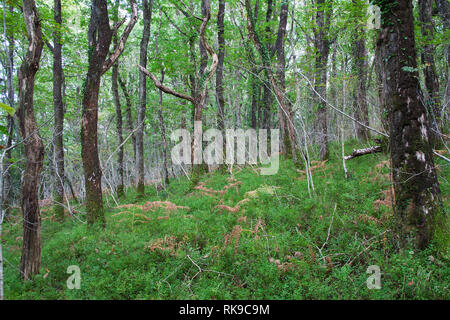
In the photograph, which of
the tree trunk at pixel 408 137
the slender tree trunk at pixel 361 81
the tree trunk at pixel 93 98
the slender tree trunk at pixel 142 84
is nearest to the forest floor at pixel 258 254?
the tree trunk at pixel 408 137

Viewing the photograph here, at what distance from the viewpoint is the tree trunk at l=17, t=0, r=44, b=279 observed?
3.86 metres

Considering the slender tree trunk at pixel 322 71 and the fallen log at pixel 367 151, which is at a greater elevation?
the slender tree trunk at pixel 322 71

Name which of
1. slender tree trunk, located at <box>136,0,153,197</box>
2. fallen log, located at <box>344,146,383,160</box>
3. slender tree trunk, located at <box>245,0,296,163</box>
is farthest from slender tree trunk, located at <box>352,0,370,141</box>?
slender tree trunk, located at <box>136,0,153,197</box>

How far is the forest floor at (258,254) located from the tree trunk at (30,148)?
60 cm

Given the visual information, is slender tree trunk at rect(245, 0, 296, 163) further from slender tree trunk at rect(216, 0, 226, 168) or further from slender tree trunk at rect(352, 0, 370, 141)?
slender tree trunk at rect(352, 0, 370, 141)

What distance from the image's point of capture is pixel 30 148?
3.89 metres

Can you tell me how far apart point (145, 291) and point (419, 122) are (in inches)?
182

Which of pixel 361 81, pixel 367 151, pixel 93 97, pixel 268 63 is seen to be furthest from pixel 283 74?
pixel 93 97

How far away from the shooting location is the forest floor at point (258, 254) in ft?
9.98

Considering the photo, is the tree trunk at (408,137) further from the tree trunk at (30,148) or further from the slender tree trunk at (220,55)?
the slender tree trunk at (220,55)

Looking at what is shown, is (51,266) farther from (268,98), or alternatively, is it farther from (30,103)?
(268,98)

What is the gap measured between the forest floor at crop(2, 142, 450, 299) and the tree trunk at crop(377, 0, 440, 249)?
0.27m

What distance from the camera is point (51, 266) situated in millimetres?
4414
